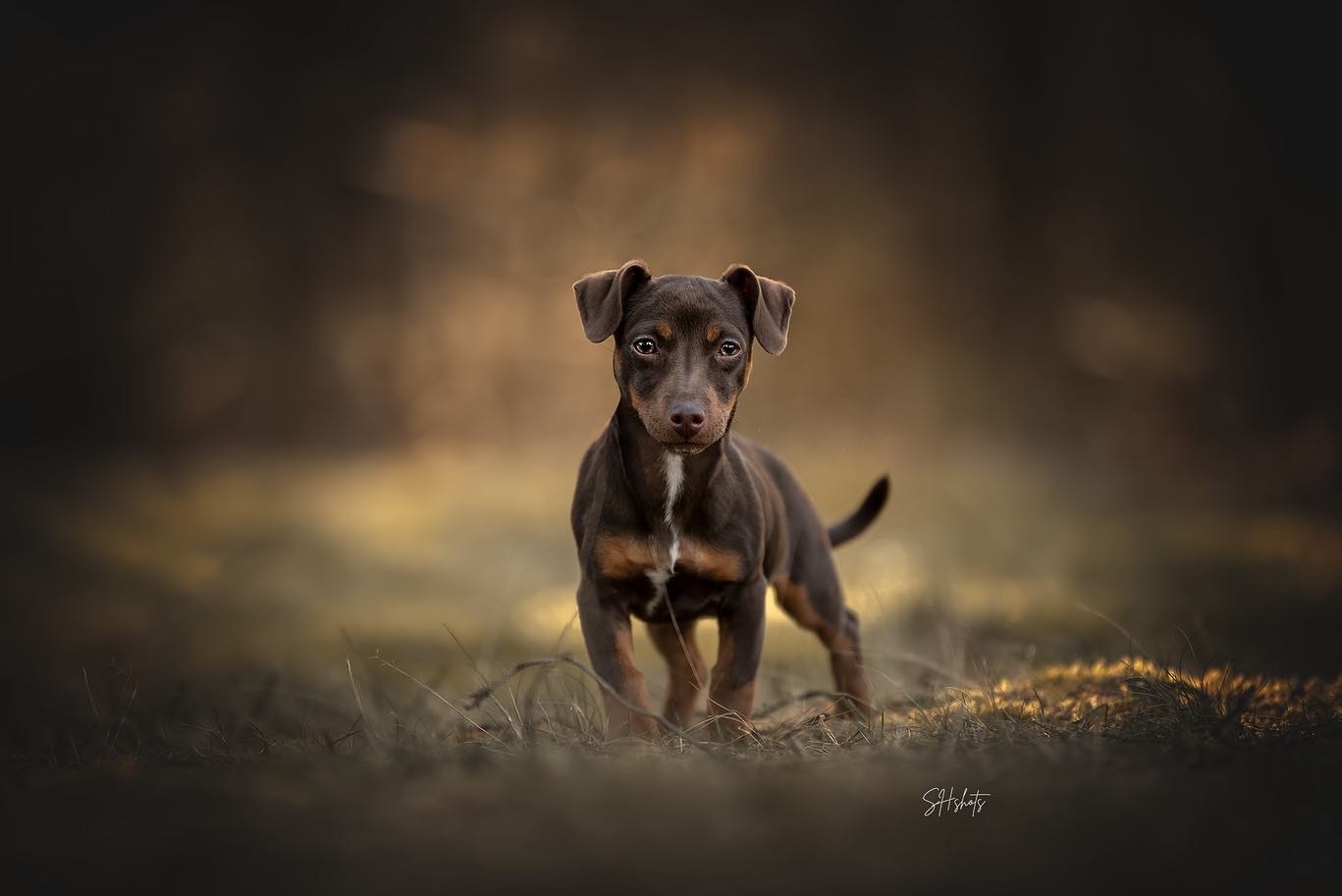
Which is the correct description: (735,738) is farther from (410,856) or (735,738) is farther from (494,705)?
(410,856)

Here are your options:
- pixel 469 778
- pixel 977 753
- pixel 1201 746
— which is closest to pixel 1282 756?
pixel 1201 746

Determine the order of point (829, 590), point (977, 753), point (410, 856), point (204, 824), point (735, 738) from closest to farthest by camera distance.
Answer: point (410, 856), point (204, 824), point (977, 753), point (735, 738), point (829, 590)

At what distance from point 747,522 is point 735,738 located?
114 centimetres

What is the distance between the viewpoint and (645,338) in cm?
485

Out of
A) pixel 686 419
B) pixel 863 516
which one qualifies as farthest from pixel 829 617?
pixel 686 419

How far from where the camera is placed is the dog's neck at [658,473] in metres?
4.93

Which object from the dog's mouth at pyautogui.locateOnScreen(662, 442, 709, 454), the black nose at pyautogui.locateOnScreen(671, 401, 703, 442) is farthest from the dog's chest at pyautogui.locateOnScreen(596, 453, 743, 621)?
the black nose at pyautogui.locateOnScreen(671, 401, 703, 442)

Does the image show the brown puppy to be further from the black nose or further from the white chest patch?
the black nose

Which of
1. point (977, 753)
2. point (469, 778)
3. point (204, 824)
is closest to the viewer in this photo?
point (204, 824)

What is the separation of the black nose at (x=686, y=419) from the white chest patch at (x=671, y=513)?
1.41ft

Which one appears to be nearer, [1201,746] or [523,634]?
[1201,746]

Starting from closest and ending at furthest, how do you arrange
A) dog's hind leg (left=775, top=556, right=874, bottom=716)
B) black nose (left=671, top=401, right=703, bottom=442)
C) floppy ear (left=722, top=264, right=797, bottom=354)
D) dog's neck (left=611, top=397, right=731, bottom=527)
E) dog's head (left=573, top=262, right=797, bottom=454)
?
black nose (left=671, top=401, right=703, bottom=442)
dog's head (left=573, top=262, right=797, bottom=454)
dog's neck (left=611, top=397, right=731, bottom=527)
floppy ear (left=722, top=264, right=797, bottom=354)
dog's hind leg (left=775, top=556, right=874, bottom=716)

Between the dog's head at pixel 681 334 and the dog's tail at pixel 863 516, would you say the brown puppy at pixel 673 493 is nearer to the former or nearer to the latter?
the dog's head at pixel 681 334

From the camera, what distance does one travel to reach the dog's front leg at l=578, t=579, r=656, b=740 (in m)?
4.65
